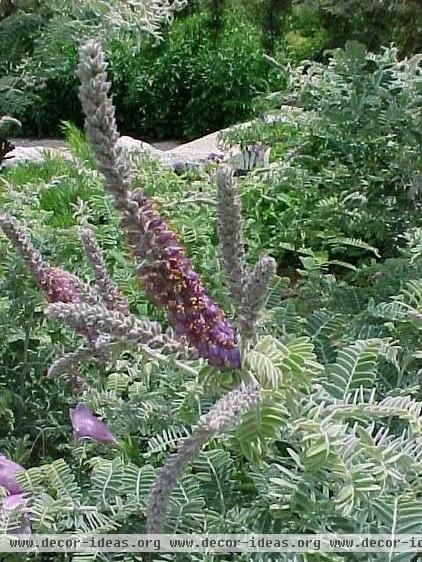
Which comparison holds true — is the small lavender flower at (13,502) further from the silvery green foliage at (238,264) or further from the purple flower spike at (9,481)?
the silvery green foliage at (238,264)

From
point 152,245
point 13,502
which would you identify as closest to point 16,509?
point 13,502

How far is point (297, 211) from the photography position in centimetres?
266

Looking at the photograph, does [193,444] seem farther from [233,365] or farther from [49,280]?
[49,280]

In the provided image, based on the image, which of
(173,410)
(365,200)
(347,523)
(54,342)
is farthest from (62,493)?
(365,200)

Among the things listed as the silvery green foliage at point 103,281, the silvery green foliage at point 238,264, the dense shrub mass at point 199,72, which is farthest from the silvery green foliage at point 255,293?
the dense shrub mass at point 199,72

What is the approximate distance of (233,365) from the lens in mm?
1020

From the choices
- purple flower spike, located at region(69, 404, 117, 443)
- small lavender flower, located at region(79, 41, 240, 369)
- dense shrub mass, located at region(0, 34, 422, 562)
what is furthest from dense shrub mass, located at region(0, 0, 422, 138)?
small lavender flower, located at region(79, 41, 240, 369)

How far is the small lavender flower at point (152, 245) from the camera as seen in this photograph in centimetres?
80

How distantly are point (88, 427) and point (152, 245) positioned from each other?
0.61 metres

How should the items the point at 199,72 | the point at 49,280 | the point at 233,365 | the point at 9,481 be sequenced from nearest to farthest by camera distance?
the point at 233,365 < the point at 49,280 < the point at 9,481 < the point at 199,72

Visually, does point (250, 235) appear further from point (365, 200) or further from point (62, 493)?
point (62, 493)

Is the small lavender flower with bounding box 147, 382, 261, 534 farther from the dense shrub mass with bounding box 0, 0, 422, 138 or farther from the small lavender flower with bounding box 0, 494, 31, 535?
the dense shrub mass with bounding box 0, 0, 422, 138

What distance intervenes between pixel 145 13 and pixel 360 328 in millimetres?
997

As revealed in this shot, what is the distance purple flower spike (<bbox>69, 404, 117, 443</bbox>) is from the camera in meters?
1.43
